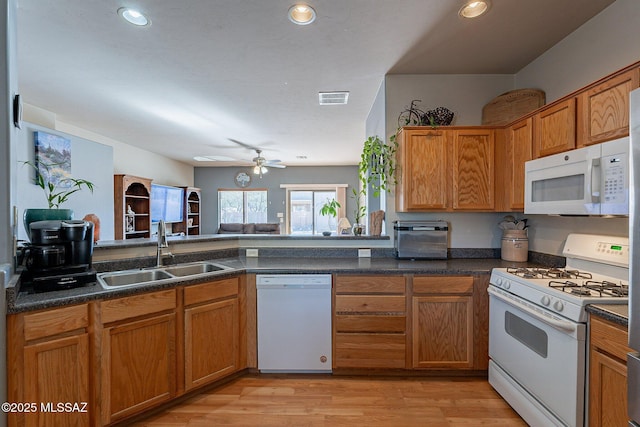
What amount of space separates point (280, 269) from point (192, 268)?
79 centimetres

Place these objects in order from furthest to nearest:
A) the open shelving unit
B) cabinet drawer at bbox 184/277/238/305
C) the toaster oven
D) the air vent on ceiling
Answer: the open shelving unit < the air vent on ceiling < the toaster oven < cabinet drawer at bbox 184/277/238/305

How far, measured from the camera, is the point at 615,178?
4.84 feet

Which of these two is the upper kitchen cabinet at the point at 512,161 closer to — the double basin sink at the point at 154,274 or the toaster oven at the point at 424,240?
the toaster oven at the point at 424,240

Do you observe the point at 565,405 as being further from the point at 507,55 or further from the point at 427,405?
the point at 507,55

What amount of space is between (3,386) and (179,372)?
85 cm

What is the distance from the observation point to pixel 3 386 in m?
1.36

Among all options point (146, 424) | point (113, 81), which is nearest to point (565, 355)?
point (146, 424)

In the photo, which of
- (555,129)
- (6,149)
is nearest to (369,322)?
(555,129)

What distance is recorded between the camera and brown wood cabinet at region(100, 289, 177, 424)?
5.43ft

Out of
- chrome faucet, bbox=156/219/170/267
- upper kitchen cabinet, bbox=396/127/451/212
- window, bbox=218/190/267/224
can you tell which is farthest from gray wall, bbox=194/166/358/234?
chrome faucet, bbox=156/219/170/267

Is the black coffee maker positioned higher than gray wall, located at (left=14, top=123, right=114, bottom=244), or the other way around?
gray wall, located at (left=14, top=123, right=114, bottom=244)

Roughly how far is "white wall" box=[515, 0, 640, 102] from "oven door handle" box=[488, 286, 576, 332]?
5.29 ft

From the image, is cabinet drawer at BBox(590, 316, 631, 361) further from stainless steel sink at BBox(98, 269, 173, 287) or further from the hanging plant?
→ stainless steel sink at BBox(98, 269, 173, 287)

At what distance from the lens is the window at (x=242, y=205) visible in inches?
337
